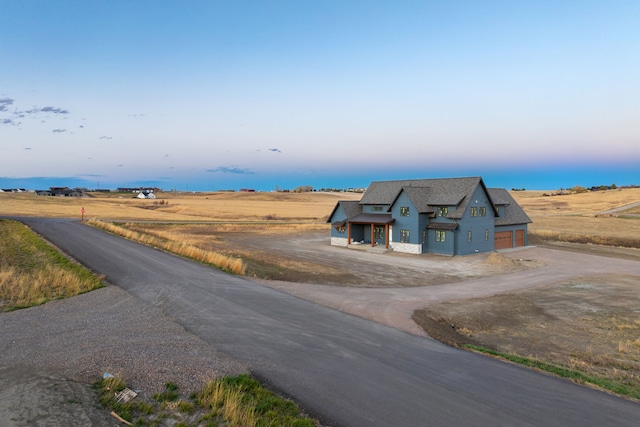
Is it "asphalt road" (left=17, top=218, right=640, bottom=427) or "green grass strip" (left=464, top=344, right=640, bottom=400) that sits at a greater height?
"asphalt road" (left=17, top=218, right=640, bottom=427)

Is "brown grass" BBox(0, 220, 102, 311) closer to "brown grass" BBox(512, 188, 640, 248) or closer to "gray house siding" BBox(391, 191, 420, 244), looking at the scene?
"gray house siding" BBox(391, 191, 420, 244)

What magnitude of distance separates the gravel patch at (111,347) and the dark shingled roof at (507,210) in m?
39.2

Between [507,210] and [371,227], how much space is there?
16.6 m

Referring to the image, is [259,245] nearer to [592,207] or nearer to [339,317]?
[339,317]

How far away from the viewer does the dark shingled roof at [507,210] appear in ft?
148

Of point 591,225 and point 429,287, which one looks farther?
point 591,225

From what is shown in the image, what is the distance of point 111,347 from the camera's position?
38.9ft

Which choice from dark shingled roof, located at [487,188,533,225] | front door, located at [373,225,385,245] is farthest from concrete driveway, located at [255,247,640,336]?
front door, located at [373,225,385,245]

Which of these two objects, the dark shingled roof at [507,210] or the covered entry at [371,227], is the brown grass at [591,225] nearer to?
the dark shingled roof at [507,210]

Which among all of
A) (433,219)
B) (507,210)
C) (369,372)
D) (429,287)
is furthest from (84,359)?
(507,210)

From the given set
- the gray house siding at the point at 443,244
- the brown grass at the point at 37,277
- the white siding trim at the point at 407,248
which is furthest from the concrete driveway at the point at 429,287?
the brown grass at the point at 37,277

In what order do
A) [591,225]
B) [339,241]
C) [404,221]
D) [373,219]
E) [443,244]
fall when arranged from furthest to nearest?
[591,225] < [339,241] < [373,219] < [404,221] < [443,244]

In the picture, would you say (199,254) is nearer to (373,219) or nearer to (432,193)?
(373,219)

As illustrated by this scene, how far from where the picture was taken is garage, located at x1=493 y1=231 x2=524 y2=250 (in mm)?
44250
